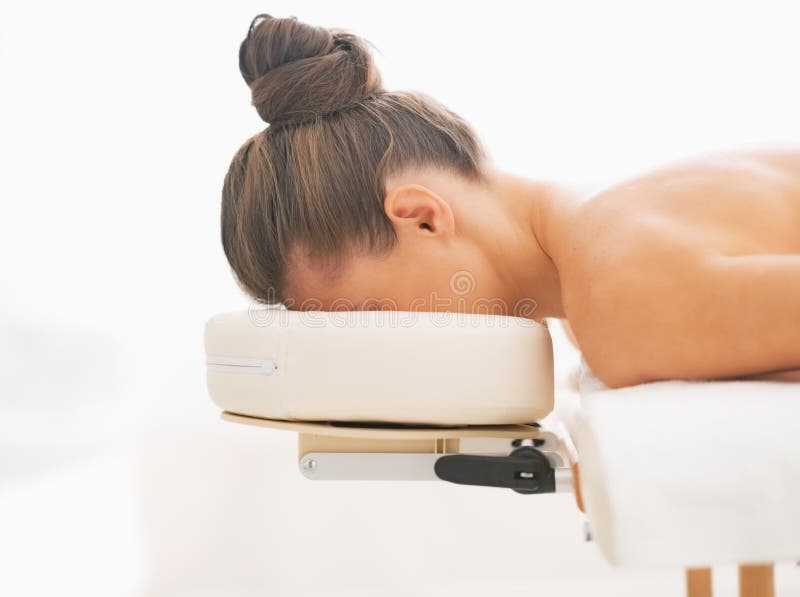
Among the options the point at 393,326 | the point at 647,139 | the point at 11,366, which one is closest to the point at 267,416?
the point at 393,326

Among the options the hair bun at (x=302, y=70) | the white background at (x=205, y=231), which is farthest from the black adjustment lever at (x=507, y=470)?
the white background at (x=205, y=231)

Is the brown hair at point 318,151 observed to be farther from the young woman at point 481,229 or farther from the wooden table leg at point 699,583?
the wooden table leg at point 699,583

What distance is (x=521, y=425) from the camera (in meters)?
0.82

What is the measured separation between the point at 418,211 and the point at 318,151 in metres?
0.14

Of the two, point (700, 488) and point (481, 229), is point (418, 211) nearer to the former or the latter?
point (481, 229)

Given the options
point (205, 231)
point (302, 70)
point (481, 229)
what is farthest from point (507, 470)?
point (205, 231)

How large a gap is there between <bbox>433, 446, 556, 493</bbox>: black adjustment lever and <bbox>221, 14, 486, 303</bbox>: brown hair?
0.93 feet

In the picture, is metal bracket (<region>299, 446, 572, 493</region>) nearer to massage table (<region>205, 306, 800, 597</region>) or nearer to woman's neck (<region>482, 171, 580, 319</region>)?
massage table (<region>205, 306, 800, 597</region>)

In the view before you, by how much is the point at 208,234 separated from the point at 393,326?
105 centimetres

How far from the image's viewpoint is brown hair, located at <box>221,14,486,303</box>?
0.94 meters

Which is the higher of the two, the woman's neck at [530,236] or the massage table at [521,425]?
the woman's neck at [530,236]

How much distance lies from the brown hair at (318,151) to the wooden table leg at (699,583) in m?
0.52

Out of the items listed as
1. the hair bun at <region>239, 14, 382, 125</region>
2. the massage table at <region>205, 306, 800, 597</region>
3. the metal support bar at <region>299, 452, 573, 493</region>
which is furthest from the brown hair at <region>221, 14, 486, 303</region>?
the metal support bar at <region>299, 452, 573, 493</region>

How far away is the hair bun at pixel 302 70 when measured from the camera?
991 mm
